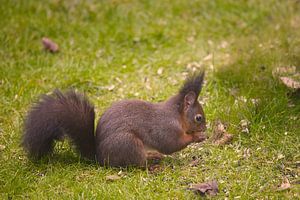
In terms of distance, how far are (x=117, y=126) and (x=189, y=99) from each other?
0.65m

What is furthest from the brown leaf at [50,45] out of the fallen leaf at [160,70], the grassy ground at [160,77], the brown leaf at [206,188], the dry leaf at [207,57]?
the brown leaf at [206,188]

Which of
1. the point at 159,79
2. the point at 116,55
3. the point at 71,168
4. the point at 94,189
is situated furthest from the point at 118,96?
the point at 94,189

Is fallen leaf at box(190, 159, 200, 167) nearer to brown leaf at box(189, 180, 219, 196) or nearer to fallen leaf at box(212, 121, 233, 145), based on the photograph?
fallen leaf at box(212, 121, 233, 145)

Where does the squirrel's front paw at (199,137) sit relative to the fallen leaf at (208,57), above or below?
below

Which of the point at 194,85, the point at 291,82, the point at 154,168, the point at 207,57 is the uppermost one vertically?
the point at 194,85

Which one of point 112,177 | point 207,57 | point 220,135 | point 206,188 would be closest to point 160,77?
point 207,57

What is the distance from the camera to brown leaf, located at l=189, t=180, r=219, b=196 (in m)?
3.97

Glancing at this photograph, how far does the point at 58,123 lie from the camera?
4250mm

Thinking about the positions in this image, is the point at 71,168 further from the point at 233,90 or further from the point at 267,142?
the point at 233,90

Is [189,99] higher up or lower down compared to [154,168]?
higher up

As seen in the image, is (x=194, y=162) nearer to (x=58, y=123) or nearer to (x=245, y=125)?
(x=245, y=125)

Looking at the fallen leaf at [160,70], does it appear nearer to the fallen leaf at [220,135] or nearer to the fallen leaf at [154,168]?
the fallen leaf at [220,135]

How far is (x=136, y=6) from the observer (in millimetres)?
8047

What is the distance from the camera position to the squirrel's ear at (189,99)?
180 inches
